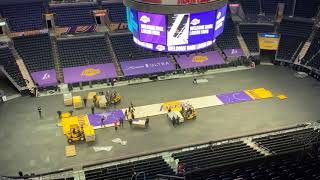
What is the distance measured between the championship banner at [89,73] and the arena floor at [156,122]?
11.9ft

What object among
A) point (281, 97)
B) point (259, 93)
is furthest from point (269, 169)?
point (259, 93)

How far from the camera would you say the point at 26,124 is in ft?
124

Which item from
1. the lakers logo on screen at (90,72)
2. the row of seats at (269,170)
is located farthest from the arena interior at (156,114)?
the lakers logo on screen at (90,72)

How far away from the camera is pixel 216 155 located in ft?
96.8

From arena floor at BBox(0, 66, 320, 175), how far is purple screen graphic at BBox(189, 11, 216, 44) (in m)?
9.65

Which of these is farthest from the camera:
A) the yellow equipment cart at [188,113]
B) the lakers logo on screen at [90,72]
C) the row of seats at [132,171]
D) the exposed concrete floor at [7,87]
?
the lakers logo on screen at [90,72]

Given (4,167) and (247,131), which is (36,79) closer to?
(4,167)

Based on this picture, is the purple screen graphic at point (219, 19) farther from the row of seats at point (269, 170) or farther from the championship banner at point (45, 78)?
the championship banner at point (45, 78)

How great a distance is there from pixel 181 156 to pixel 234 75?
23.0 m

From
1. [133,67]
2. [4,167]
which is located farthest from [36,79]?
[4,167]

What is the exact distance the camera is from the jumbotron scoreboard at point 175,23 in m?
29.2

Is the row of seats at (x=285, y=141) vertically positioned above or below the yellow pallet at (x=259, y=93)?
above

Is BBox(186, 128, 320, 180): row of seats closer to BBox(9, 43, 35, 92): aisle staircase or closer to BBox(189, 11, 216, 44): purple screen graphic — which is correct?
BBox(189, 11, 216, 44): purple screen graphic

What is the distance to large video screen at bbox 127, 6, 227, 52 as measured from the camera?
30375mm
